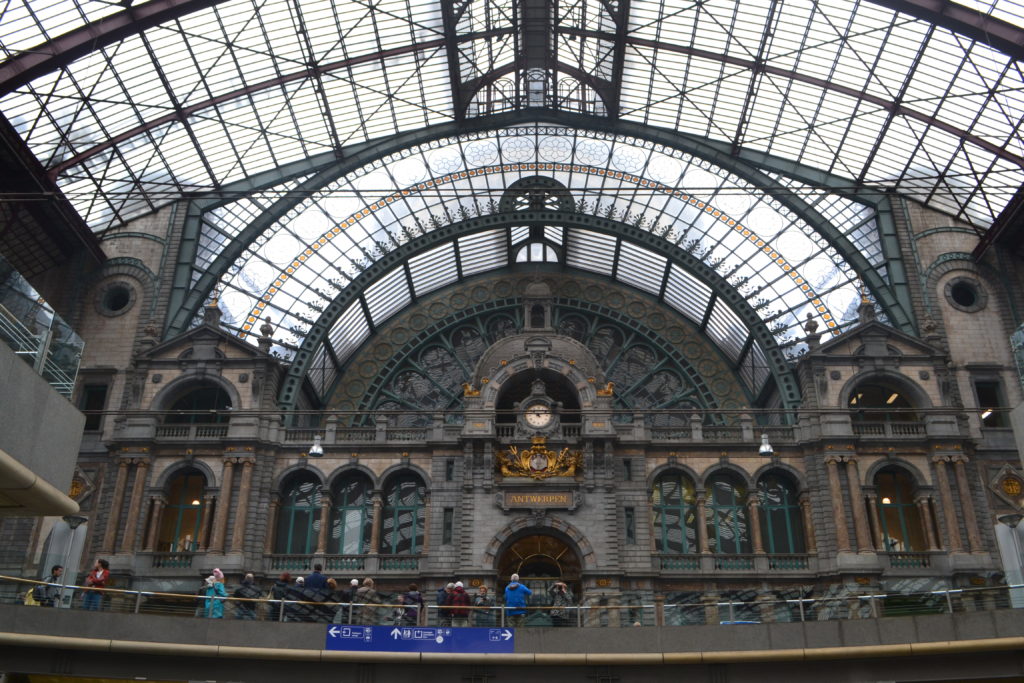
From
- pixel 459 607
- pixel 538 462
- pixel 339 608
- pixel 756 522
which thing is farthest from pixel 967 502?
pixel 339 608

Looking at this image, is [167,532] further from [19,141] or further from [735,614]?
[735,614]

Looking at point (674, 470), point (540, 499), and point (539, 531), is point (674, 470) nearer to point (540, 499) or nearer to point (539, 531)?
point (540, 499)

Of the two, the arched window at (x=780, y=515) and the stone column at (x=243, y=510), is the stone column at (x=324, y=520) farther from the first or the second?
the arched window at (x=780, y=515)

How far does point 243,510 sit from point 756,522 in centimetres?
2460

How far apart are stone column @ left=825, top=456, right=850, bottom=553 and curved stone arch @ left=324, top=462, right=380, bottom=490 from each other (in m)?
21.9

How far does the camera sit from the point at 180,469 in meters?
47.3

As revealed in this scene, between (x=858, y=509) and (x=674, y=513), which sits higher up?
(x=674, y=513)

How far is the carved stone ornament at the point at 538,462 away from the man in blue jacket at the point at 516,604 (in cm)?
1642

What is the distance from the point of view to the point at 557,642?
29578mm

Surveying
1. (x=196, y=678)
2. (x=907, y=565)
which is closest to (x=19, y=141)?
(x=196, y=678)

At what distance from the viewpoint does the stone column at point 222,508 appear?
44.5 meters

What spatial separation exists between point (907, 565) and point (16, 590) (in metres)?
36.5

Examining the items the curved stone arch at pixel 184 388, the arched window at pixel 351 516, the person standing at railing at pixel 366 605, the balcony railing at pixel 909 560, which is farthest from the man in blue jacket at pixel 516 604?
the curved stone arch at pixel 184 388

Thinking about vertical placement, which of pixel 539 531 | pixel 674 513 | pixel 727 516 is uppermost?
→ pixel 674 513
